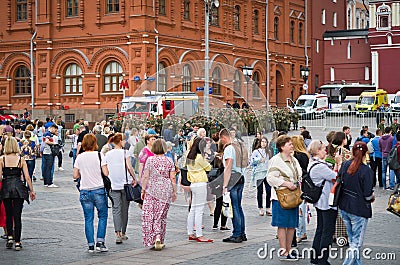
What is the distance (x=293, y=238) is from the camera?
12.8 m

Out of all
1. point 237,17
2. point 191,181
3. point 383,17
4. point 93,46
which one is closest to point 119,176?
point 191,181

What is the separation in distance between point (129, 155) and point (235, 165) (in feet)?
6.46

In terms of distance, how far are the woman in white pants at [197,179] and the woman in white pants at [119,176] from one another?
107 centimetres

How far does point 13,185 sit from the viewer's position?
13133mm

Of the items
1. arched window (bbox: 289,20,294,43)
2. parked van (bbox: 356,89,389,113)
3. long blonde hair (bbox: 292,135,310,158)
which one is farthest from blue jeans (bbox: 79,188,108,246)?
arched window (bbox: 289,20,294,43)

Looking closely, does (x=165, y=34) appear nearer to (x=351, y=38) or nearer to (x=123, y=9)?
(x=123, y=9)

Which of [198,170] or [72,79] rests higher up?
[72,79]

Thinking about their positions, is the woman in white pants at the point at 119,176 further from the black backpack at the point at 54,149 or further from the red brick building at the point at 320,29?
the red brick building at the point at 320,29

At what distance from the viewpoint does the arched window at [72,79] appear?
4997 centimetres

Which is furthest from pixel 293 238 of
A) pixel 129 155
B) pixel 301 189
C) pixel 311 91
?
pixel 311 91

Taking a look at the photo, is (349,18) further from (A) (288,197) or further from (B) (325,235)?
(B) (325,235)

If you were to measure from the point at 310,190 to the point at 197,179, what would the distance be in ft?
9.03

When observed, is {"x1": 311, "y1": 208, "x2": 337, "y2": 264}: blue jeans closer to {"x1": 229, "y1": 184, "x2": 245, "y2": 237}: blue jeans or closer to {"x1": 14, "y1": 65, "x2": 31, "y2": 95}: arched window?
{"x1": 229, "y1": 184, "x2": 245, "y2": 237}: blue jeans

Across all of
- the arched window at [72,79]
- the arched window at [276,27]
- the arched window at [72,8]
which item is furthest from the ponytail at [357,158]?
the arched window at [276,27]
